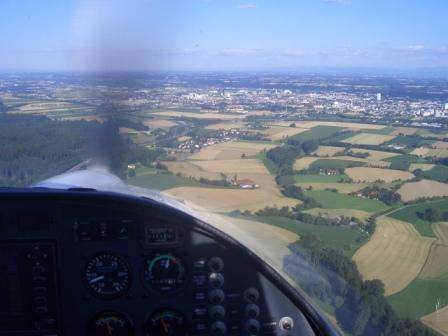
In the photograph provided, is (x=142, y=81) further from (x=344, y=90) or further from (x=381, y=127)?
(x=344, y=90)

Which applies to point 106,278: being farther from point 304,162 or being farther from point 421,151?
point 421,151

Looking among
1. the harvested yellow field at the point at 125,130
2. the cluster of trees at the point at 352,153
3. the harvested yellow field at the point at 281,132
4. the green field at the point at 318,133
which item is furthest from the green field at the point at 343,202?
the harvested yellow field at the point at 125,130

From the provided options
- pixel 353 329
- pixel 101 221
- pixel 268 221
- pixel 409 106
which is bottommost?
pixel 353 329

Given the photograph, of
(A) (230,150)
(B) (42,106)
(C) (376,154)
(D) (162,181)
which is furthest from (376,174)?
(B) (42,106)

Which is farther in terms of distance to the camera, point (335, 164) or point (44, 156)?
point (335, 164)

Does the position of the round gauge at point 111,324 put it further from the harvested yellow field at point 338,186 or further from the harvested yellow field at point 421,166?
the harvested yellow field at point 421,166

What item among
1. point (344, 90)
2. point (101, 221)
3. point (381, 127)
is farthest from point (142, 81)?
point (344, 90)
